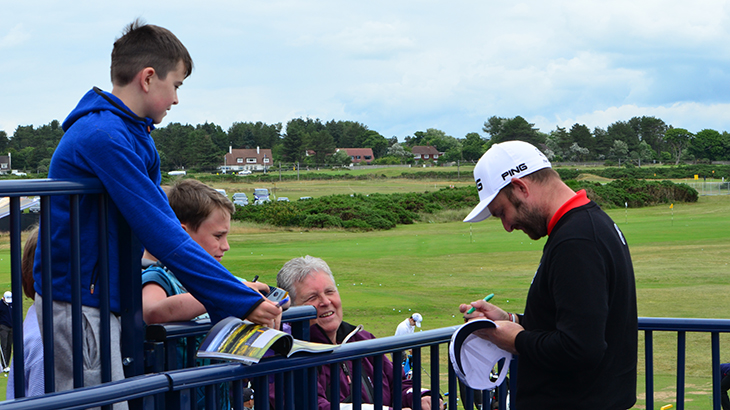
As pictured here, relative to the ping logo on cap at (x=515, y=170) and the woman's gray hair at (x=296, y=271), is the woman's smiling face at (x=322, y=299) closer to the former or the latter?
the woman's gray hair at (x=296, y=271)

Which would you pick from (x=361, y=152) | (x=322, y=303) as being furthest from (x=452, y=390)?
(x=361, y=152)

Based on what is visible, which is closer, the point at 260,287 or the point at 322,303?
the point at 260,287

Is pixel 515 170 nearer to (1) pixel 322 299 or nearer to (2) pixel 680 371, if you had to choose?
(1) pixel 322 299

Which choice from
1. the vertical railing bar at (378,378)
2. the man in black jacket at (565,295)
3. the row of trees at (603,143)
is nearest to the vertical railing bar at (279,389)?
the vertical railing bar at (378,378)

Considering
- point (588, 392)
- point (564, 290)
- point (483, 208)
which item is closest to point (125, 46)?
point (483, 208)

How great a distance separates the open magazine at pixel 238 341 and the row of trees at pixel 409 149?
4149 inches

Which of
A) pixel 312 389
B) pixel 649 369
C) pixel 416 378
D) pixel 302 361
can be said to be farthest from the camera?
pixel 649 369

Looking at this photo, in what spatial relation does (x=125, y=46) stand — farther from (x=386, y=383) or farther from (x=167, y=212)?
(x=386, y=383)

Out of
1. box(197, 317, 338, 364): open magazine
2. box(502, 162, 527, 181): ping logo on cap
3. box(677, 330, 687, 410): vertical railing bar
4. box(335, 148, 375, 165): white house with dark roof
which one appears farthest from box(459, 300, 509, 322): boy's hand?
box(335, 148, 375, 165): white house with dark roof

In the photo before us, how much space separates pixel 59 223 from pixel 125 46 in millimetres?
667

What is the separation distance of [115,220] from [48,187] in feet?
0.92

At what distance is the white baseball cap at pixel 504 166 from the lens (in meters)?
2.58

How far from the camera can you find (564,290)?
232 cm

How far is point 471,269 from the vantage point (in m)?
25.7
